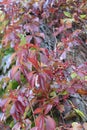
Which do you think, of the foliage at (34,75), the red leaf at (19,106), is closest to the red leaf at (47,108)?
the foliage at (34,75)

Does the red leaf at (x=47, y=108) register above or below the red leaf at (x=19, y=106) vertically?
below

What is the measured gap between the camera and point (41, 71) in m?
1.22

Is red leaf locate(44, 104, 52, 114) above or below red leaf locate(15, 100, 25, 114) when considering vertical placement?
below

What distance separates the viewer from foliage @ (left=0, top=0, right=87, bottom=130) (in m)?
1.23

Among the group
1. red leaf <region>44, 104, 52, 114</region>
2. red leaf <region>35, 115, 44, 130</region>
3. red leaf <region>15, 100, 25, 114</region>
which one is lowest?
red leaf <region>44, 104, 52, 114</region>

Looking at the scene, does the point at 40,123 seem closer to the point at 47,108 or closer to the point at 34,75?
the point at 47,108

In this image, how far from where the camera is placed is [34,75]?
121 centimetres

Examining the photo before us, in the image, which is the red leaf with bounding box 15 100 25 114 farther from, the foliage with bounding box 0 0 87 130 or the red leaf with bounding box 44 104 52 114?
the red leaf with bounding box 44 104 52 114

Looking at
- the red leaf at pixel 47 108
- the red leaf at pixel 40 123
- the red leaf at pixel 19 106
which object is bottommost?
the red leaf at pixel 47 108

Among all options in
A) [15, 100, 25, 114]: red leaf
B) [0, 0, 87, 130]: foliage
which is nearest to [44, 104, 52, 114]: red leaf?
[0, 0, 87, 130]: foliage

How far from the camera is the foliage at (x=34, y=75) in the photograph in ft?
4.03

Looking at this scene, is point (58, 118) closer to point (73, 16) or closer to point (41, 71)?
point (41, 71)

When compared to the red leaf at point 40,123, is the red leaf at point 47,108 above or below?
below

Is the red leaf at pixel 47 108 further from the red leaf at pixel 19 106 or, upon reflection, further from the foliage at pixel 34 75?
the red leaf at pixel 19 106
